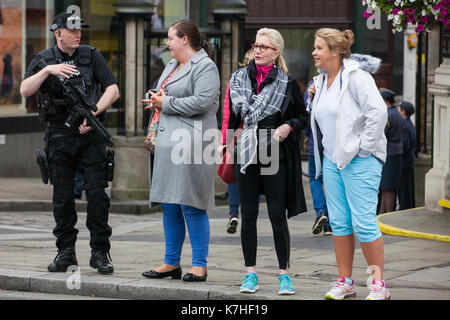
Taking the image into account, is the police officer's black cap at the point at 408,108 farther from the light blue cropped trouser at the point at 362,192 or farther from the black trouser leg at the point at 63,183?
the light blue cropped trouser at the point at 362,192

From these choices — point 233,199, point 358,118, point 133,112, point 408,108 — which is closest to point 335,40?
point 358,118

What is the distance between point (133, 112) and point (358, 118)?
7412mm

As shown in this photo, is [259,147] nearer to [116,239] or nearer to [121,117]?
[116,239]

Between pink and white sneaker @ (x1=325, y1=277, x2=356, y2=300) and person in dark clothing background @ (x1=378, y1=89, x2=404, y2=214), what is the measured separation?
551cm

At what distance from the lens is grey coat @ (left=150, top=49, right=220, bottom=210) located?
24.2ft

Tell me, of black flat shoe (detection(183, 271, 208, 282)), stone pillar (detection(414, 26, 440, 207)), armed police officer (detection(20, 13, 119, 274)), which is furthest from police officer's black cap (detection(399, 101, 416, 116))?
black flat shoe (detection(183, 271, 208, 282))

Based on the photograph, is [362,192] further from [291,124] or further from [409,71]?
[409,71]

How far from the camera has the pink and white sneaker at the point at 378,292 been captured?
266 inches

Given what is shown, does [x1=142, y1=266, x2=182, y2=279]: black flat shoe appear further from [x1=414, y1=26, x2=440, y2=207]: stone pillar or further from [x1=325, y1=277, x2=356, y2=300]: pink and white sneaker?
[x1=414, y1=26, x2=440, y2=207]: stone pillar

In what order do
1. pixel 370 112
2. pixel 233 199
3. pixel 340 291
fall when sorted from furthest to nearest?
pixel 233 199
pixel 340 291
pixel 370 112

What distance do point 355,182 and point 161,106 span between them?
1.55 metres

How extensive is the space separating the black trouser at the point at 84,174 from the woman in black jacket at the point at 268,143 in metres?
1.18

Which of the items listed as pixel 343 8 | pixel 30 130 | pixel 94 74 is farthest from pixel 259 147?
pixel 343 8

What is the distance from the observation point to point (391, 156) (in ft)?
40.8
